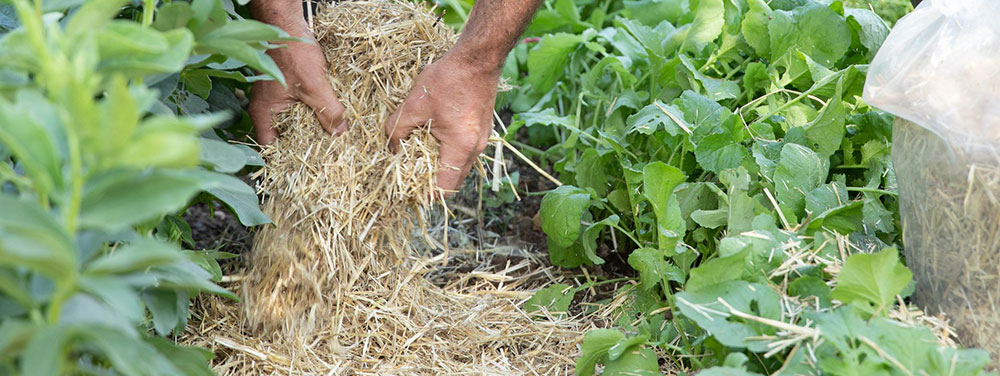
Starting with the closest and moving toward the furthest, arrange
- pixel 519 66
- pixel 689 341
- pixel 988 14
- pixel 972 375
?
pixel 972 375, pixel 988 14, pixel 689 341, pixel 519 66

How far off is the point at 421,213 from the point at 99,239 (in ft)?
2.67

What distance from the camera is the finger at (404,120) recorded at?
158cm

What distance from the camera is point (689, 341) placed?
1.48m

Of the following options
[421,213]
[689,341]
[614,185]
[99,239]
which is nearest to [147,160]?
[99,239]

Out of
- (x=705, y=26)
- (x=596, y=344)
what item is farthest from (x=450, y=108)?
(x=705, y=26)

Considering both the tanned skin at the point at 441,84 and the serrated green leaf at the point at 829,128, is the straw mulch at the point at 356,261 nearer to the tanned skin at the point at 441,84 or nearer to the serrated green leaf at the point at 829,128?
the tanned skin at the point at 441,84

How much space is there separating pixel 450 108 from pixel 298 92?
30 centimetres

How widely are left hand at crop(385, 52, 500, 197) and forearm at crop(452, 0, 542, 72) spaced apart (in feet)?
0.05

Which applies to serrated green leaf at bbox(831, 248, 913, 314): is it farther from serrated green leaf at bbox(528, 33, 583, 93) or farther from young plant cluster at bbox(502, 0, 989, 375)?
serrated green leaf at bbox(528, 33, 583, 93)

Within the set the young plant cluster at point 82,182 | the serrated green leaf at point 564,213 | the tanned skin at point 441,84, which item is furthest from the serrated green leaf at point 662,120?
the young plant cluster at point 82,182

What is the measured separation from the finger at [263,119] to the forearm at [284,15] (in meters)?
0.16

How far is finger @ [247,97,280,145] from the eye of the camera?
160cm

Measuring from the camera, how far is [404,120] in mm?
1584

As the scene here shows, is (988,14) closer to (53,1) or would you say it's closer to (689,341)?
(689,341)
